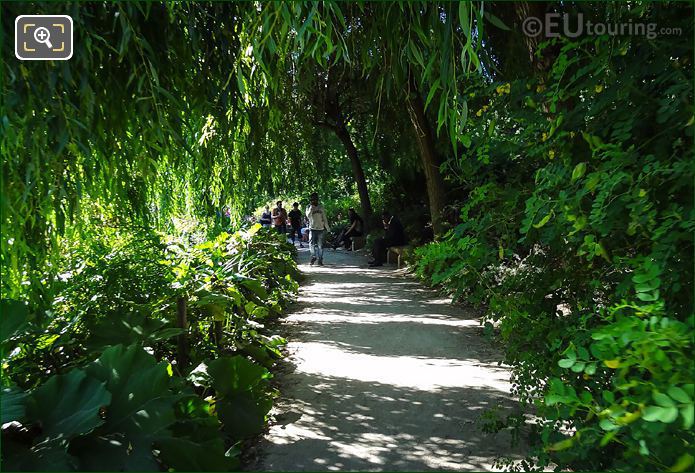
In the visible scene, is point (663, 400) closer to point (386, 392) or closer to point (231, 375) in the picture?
point (231, 375)

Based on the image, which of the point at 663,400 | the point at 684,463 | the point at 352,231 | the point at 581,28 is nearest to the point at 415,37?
the point at 581,28

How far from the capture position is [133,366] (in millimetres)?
2789

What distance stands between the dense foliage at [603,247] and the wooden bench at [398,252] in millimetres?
9636

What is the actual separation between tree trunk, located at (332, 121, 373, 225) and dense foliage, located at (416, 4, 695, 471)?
510 inches

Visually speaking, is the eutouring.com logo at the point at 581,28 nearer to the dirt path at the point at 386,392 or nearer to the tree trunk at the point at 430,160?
the dirt path at the point at 386,392

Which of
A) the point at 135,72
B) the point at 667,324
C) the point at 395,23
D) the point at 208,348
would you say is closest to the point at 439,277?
the point at 395,23

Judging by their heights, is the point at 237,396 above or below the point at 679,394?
below

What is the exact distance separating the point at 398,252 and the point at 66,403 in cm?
1139

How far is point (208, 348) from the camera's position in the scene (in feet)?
15.6

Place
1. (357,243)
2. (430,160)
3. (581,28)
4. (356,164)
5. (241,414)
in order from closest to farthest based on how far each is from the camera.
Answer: (581,28) < (241,414) < (430,160) < (356,164) < (357,243)

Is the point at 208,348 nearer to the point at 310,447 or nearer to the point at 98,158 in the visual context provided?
the point at 310,447

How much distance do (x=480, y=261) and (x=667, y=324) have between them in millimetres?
1557

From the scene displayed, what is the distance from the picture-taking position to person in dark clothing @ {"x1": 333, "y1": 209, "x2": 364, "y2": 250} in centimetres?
1775

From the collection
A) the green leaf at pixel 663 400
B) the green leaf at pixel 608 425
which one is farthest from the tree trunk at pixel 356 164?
the green leaf at pixel 663 400
